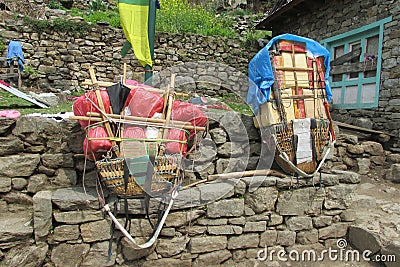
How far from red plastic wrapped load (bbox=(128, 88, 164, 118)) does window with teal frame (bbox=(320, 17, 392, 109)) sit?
16.1 ft

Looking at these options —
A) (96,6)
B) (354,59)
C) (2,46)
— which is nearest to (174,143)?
(354,59)

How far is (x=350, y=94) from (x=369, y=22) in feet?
4.85

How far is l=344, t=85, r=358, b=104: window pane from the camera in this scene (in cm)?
571

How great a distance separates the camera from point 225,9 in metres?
12.7

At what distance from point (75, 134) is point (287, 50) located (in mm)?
2459

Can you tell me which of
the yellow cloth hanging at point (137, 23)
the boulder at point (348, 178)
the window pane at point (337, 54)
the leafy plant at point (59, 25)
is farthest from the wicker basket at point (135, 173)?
the leafy plant at point (59, 25)

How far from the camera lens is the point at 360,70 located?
5.53m

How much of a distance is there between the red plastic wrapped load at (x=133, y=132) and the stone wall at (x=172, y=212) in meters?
0.63

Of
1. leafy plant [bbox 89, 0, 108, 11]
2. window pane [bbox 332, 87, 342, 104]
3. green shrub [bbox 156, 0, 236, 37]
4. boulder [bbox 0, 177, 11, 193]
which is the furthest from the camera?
leafy plant [bbox 89, 0, 108, 11]

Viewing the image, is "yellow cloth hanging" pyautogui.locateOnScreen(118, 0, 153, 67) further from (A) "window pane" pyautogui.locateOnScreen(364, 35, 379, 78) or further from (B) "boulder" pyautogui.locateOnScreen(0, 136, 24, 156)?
(A) "window pane" pyautogui.locateOnScreen(364, 35, 379, 78)

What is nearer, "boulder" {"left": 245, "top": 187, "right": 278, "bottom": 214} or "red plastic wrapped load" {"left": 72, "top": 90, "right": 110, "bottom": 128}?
"red plastic wrapped load" {"left": 72, "top": 90, "right": 110, "bottom": 128}

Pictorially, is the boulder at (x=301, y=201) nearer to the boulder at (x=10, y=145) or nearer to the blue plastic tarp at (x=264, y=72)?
the blue plastic tarp at (x=264, y=72)

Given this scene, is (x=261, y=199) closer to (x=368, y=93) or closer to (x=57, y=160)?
(x=57, y=160)

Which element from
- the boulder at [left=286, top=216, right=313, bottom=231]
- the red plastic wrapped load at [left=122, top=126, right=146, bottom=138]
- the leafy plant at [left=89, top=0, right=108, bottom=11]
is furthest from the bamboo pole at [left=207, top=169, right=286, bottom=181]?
the leafy plant at [left=89, top=0, right=108, bottom=11]
